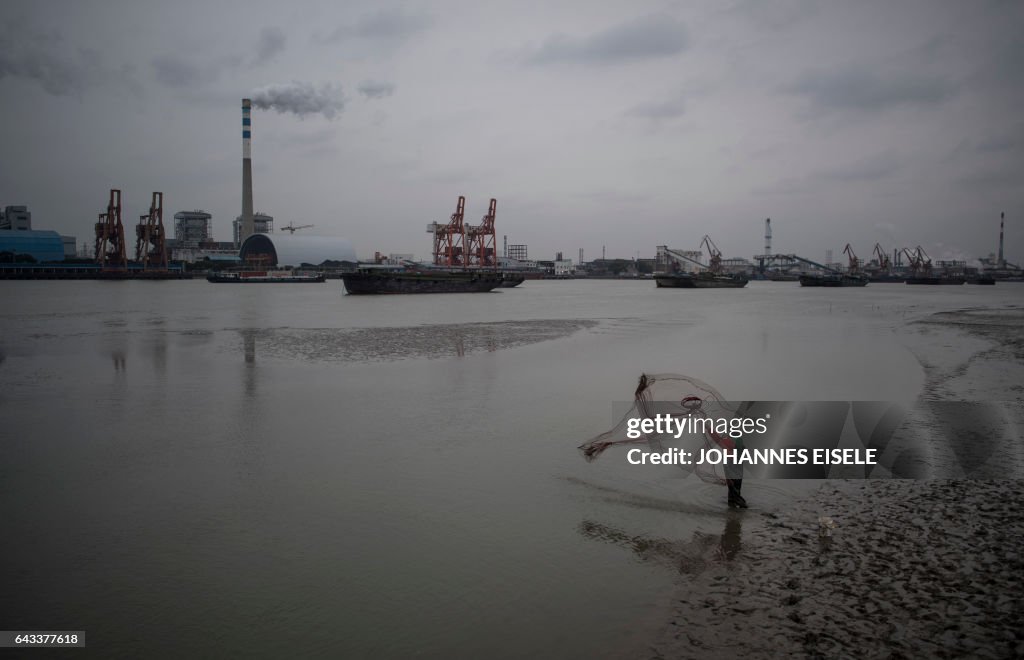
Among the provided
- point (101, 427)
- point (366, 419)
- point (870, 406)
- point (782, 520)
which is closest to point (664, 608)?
point (782, 520)

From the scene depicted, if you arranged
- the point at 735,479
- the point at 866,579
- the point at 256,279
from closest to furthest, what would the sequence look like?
the point at 866,579 → the point at 735,479 → the point at 256,279

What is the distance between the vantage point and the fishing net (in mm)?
5500

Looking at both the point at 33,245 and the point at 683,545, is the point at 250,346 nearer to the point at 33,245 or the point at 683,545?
the point at 683,545

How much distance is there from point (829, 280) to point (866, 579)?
107646 millimetres

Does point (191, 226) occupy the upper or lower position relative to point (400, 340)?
upper

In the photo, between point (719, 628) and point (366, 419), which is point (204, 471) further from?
point (719, 628)

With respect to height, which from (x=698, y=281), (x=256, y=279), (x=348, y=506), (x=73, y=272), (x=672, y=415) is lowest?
(x=348, y=506)

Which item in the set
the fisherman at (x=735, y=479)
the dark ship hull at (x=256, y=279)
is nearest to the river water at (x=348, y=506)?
the fisherman at (x=735, y=479)

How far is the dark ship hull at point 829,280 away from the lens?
10090cm

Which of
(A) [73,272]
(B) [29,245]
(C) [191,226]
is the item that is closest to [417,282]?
(A) [73,272]

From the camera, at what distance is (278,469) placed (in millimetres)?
7188

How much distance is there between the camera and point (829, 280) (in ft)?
330

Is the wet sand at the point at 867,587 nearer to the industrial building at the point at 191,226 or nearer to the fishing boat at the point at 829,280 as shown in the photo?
the fishing boat at the point at 829,280

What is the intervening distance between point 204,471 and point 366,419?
275cm
